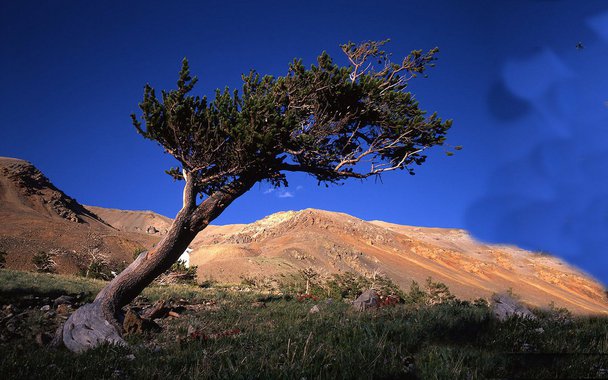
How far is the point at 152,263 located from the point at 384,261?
128ft

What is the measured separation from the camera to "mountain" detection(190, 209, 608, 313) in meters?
37.2

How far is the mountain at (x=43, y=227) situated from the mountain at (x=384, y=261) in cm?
1137

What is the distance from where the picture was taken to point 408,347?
5.42 metres

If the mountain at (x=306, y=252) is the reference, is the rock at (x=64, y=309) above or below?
below

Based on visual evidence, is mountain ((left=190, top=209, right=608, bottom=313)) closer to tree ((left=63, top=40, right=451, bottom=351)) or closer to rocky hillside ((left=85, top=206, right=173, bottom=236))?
tree ((left=63, top=40, right=451, bottom=351))

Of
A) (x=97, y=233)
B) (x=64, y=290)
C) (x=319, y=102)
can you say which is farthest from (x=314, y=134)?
(x=97, y=233)

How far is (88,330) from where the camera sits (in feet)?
28.6

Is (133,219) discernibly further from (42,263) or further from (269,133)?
(269,133)

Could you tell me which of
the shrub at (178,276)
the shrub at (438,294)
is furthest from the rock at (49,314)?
the shrub at (438,294)

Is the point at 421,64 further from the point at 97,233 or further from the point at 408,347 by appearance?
the point at 97,233


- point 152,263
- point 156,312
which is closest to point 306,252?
point 156,312

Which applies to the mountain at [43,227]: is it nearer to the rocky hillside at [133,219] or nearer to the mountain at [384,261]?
the mountain at [384,261]

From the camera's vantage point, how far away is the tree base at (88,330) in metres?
→ 8.13

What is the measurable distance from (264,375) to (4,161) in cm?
8536
